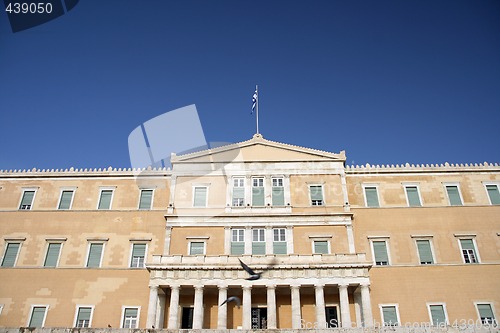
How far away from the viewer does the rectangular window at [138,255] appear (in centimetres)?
2903

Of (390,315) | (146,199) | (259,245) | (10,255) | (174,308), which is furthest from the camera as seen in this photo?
(146,199)

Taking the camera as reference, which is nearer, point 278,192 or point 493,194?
point 278,192

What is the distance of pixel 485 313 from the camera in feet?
88.3

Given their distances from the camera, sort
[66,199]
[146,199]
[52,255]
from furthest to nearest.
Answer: [66,199]
[146,199]
[52,255]

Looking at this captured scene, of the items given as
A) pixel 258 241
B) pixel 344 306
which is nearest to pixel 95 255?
pixel 258 241

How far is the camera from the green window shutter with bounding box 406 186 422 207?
30.8m

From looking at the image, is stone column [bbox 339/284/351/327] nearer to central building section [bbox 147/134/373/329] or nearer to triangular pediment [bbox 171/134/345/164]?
central building section [bbox 147/134/373/329]

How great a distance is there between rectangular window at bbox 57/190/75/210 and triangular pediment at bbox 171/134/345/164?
8.08 metres

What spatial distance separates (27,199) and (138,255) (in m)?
10.1

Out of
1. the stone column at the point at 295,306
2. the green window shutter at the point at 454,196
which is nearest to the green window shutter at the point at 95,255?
the stone column at the point at 295,306

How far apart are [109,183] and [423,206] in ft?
75.9

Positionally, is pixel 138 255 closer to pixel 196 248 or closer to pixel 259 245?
pixel 196 248

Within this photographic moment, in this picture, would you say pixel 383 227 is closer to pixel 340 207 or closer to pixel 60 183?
pixel 340 207

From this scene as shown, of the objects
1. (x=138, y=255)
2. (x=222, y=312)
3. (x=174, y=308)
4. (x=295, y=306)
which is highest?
(x=138, y=255)
